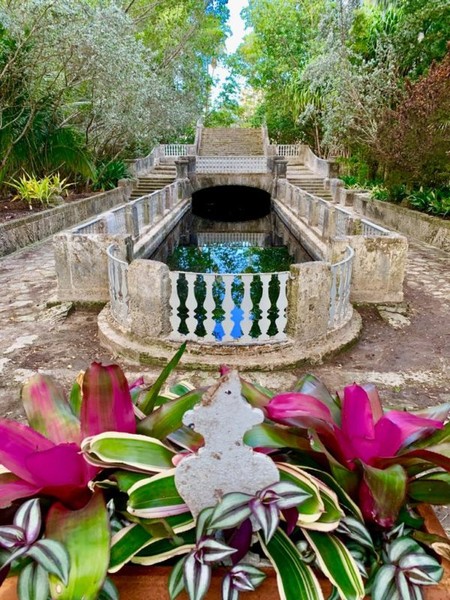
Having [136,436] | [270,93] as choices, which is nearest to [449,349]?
[136,436]

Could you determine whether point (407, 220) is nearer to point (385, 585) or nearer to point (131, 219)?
point (131, 219)

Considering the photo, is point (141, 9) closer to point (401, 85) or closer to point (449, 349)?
point (401, 85)

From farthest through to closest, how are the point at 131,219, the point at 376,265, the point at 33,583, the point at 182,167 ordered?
1. the point at 182,167
2. the point at 131,219
3. the point at 376,265
4. the point at 33,583

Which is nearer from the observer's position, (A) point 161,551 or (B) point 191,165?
(A) point 161,551

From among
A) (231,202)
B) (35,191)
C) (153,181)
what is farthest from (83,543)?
(231,202)

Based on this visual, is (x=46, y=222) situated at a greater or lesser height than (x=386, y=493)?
lesser

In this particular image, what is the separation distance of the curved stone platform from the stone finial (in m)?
2.72

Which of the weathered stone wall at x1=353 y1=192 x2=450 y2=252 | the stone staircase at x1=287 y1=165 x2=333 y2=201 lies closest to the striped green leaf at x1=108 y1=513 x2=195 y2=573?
the weathered stone wall at x1=353 y1=192 x2=450 y2=252

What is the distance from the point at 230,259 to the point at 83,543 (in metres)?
8.56

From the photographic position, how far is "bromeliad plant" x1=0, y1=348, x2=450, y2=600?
909mm

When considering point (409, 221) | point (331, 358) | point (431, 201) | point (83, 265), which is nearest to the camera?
point (331, 358)

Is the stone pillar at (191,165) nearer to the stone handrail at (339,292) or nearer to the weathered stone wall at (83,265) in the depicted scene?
the weathered stone wall at (83,265)

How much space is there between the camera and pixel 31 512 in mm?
970

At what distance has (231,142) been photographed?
23.2 metres
